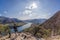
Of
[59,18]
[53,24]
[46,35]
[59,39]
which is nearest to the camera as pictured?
[59,39]

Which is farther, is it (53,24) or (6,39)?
(53,24)

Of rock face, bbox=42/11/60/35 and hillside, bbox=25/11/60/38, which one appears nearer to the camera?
hillside, bbox=25/11/60/38

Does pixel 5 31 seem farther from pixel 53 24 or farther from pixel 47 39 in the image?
pixel 53 24

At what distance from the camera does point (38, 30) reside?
28.0 meters

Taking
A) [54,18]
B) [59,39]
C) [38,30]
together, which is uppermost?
[54,18]

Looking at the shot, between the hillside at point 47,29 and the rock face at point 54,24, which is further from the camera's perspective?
the rock face at point 54,24

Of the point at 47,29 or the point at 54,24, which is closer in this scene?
the point at 47,29

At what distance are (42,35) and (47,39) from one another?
1230 mm

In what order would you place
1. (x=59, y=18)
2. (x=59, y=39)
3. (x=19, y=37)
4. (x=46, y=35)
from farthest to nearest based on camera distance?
(x=59, y=18)
(x=46, y=35)
(x=59, y=39)
(x=19, y=37)

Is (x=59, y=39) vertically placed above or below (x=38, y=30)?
below

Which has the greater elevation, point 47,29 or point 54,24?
point 54,24

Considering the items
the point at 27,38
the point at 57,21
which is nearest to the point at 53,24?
the point at 57,21

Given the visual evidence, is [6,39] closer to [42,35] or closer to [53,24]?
[42,35]

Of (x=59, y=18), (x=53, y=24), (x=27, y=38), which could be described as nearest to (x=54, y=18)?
(x=59, y=18)
